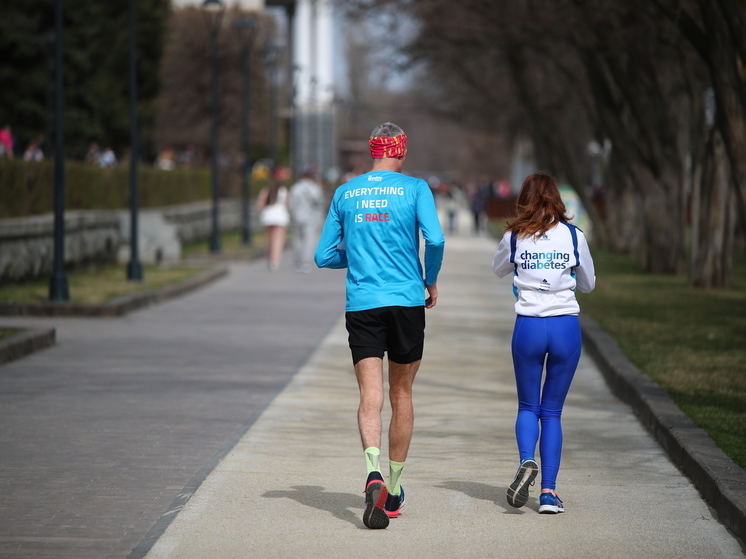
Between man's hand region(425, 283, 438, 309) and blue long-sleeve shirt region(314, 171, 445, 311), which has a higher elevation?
blue long-sleeve shirt region(314, 171, 445, 311)

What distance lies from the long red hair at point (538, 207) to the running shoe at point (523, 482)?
1118mm

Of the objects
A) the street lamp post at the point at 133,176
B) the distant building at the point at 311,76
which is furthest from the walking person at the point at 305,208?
the distant building at the point at 311,76

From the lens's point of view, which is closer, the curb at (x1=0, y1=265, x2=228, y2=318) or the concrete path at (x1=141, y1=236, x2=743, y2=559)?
the concrete path at (x1=141, y1=236, x2=743, y2=559)

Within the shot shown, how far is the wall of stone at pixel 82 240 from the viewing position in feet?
66.6

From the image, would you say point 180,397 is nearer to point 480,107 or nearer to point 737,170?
point 737,170

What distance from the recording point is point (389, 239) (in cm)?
661

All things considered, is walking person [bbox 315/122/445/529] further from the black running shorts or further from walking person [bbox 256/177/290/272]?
walking person [bbox 256/177/290/272]

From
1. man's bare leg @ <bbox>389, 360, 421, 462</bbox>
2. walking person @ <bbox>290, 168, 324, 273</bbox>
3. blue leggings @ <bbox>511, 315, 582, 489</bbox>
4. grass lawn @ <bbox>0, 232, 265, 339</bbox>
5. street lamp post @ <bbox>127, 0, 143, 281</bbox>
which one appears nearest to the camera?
man's bare leg @ <bbox>389, 360, 421, 462</bbox>

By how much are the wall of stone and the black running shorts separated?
46.0 feet

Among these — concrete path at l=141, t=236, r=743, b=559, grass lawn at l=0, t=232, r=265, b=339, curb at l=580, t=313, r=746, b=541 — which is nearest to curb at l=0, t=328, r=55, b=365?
grass lawn at l=0, t=232, r=265, b=339

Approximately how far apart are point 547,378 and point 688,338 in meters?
8.03

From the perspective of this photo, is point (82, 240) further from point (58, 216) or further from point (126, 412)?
point (126, 412)

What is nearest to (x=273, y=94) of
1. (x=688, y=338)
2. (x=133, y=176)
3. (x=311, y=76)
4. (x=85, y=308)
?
(x=133, y=176)

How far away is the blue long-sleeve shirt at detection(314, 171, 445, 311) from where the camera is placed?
659 cm
